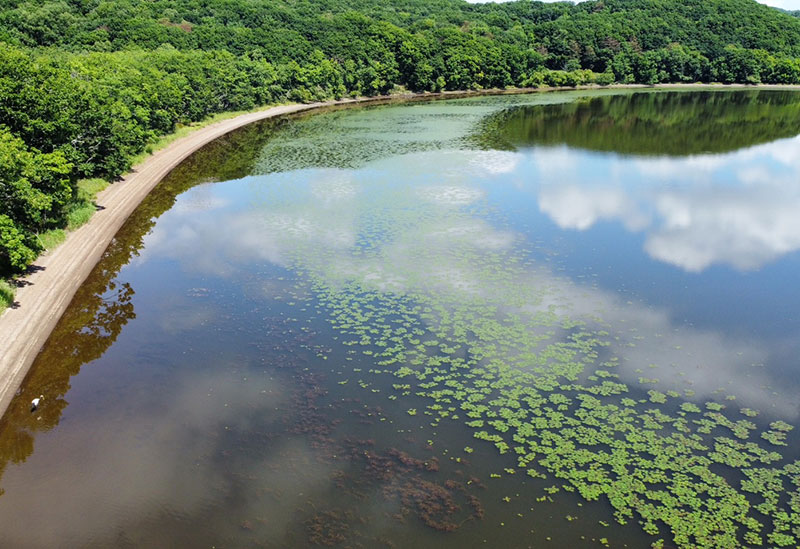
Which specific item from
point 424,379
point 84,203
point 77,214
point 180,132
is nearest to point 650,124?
point 180,132

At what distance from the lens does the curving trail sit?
25.2 metres

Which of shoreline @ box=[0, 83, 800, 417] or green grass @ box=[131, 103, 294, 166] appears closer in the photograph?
shoreline @ box=[0, 83, 800, 417]

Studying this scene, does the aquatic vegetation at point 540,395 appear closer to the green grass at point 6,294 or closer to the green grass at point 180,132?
the green grass at point 6,294

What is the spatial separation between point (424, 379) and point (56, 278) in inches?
852

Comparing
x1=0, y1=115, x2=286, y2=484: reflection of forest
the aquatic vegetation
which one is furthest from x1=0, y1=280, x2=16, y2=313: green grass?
the aquatic vegetation

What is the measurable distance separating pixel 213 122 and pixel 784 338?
7832 cm

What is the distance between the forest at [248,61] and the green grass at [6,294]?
1.48 m

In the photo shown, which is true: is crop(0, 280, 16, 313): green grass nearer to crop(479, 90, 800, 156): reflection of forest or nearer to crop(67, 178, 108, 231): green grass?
crop(67, 178, 108, 231): green grass

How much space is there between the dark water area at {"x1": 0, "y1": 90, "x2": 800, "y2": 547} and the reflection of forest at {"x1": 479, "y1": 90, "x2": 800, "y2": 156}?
26.8m

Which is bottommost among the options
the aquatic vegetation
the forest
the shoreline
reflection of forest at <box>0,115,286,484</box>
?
the aquatic vegetation

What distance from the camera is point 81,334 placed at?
2825 centimetres

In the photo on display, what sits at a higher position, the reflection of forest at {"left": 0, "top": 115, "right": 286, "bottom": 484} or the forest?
the forest

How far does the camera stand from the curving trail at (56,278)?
994 inches

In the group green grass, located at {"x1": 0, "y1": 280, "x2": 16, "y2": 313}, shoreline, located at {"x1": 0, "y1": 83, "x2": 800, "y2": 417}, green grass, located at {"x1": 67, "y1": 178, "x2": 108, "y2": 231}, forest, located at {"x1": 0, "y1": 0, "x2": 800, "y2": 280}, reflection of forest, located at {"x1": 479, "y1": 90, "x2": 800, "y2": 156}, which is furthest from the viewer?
reflection of forest, located at {"x1": 479, "y1": 90, "x2": 800, "y2": 156}
